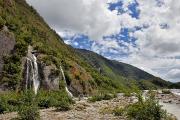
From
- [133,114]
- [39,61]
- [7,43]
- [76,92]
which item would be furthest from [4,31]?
[133,114]

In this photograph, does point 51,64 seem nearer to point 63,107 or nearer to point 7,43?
point 7,43

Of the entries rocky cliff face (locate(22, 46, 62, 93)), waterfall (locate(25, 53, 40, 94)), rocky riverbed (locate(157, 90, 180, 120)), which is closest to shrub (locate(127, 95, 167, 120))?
rocky riverbed (locate(157, 90, 180, 120))

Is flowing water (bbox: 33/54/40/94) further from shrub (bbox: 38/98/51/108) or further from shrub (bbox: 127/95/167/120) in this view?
shrub (bbox: 127/95/167/120)

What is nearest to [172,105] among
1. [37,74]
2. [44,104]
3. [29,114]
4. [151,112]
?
[44,104]

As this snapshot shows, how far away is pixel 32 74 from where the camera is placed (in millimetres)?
79375

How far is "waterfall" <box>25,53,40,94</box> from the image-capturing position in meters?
78.2

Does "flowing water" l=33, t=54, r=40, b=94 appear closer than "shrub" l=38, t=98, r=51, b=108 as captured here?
No

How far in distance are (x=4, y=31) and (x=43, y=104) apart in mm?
29601

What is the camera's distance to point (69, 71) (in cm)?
10356

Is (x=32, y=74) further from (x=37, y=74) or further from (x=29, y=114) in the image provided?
(x=29, y=114)

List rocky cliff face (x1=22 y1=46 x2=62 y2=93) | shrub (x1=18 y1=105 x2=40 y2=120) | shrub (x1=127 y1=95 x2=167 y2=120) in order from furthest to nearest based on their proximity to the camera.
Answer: rocky cliff face (x1=22 y1=46 x2=62 y2=93) < shrub (x1=18 y1=105 x2=40 y2=120) < shrub (x1=127 y1=95 x2=167 y2=120)

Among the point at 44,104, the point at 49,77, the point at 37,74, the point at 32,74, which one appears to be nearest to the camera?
the point at 44,104

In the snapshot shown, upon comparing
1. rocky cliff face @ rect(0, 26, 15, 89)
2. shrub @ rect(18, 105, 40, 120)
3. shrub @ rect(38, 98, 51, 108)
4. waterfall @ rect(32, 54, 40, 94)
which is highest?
rocky cliff face @ rect(0, 26, 15, 89)

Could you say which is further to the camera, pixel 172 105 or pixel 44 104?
pixel 172 105
